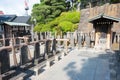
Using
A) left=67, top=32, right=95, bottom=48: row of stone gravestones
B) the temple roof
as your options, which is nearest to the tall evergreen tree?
left=67, top=32, right=95, bottom=48: row of stone gravestones

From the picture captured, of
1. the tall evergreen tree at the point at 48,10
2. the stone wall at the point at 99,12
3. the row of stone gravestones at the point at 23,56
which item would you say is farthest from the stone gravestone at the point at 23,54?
the tall evergreen tree at the point at 48,10

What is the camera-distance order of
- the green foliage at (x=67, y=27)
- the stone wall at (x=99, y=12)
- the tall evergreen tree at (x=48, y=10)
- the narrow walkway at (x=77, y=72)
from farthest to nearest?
the tall evergreen tree at (x=48, y=10) → the green foliage at (x=67, y=27) → the stone wall at (x=99, y=12) → the narrow walkway at (x=77, y=72)

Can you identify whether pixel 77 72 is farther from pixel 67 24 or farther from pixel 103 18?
pixel 67 24

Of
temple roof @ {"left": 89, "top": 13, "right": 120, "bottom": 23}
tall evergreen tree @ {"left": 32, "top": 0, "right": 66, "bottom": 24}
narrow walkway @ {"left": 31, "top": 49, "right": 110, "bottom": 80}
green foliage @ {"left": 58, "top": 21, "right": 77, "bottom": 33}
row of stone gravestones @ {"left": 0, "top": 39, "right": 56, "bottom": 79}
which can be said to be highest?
tall evergreen tree @ {"left": 32, "top": 0, "right": 66, "bottom": 24}

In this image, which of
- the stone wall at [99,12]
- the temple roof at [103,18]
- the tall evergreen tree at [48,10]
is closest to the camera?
the temple roof at [103,18]

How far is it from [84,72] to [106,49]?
5797 mm

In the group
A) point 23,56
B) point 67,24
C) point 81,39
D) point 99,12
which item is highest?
point 99,12

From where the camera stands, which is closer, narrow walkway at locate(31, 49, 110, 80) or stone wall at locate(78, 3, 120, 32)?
narrow walkway at locate(31, 49, 110, 80)

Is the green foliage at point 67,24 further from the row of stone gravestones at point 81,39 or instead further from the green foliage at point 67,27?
the row of stone gravestones at point 81,39

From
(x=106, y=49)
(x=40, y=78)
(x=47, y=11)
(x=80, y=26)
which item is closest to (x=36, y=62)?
(x=40, y=78)

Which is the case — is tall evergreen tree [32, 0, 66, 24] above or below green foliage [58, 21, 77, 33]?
above

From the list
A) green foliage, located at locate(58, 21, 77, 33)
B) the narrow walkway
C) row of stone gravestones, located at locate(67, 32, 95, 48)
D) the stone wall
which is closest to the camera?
the narrow walkway

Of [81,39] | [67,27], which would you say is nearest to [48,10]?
[67,27]

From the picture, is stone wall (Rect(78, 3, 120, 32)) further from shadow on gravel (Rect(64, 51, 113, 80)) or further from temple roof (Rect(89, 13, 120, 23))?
shadow on gravel (Rect(64, 51, 113, 80))
